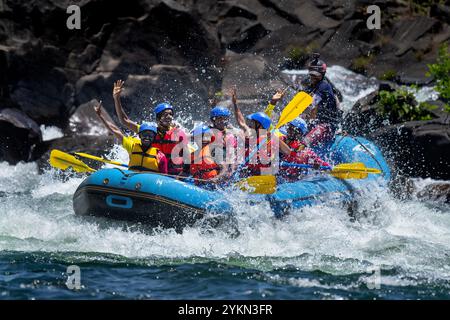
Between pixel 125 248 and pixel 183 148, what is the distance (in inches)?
62.8

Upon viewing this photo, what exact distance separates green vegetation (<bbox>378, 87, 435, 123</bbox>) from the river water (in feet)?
12.8

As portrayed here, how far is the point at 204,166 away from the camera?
8.45 metres

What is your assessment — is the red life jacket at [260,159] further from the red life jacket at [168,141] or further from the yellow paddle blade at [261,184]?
the red life jacket at [168,141]

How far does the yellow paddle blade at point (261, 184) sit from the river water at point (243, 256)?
0.21m

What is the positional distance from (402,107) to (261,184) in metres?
6.15

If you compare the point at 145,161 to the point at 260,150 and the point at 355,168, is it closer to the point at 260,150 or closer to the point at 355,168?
the point at 260,150

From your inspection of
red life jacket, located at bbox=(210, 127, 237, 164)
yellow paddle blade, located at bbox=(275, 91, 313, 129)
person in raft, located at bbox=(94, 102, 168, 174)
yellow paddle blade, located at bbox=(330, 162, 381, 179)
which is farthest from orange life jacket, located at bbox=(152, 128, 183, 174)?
yellow paddle blade, located at bbox=(330, 162, 381, 179)

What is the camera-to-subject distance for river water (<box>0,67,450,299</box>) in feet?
20.7

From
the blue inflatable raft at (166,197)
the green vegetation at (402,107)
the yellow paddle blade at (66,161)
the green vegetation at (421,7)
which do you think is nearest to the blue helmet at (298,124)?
the blue inflatable raft at (166,197)

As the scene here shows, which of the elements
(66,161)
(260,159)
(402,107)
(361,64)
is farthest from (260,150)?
(361,64)

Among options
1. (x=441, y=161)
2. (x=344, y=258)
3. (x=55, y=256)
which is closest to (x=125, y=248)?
(x=55, y=256)

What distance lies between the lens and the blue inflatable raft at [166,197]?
26.1ft

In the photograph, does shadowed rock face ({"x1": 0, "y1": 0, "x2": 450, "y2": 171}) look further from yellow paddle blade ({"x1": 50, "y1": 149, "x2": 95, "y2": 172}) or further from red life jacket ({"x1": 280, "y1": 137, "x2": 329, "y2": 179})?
red life jacket ({"x1": 280, "y1": 137, "x2": 329, "y2": 179})
